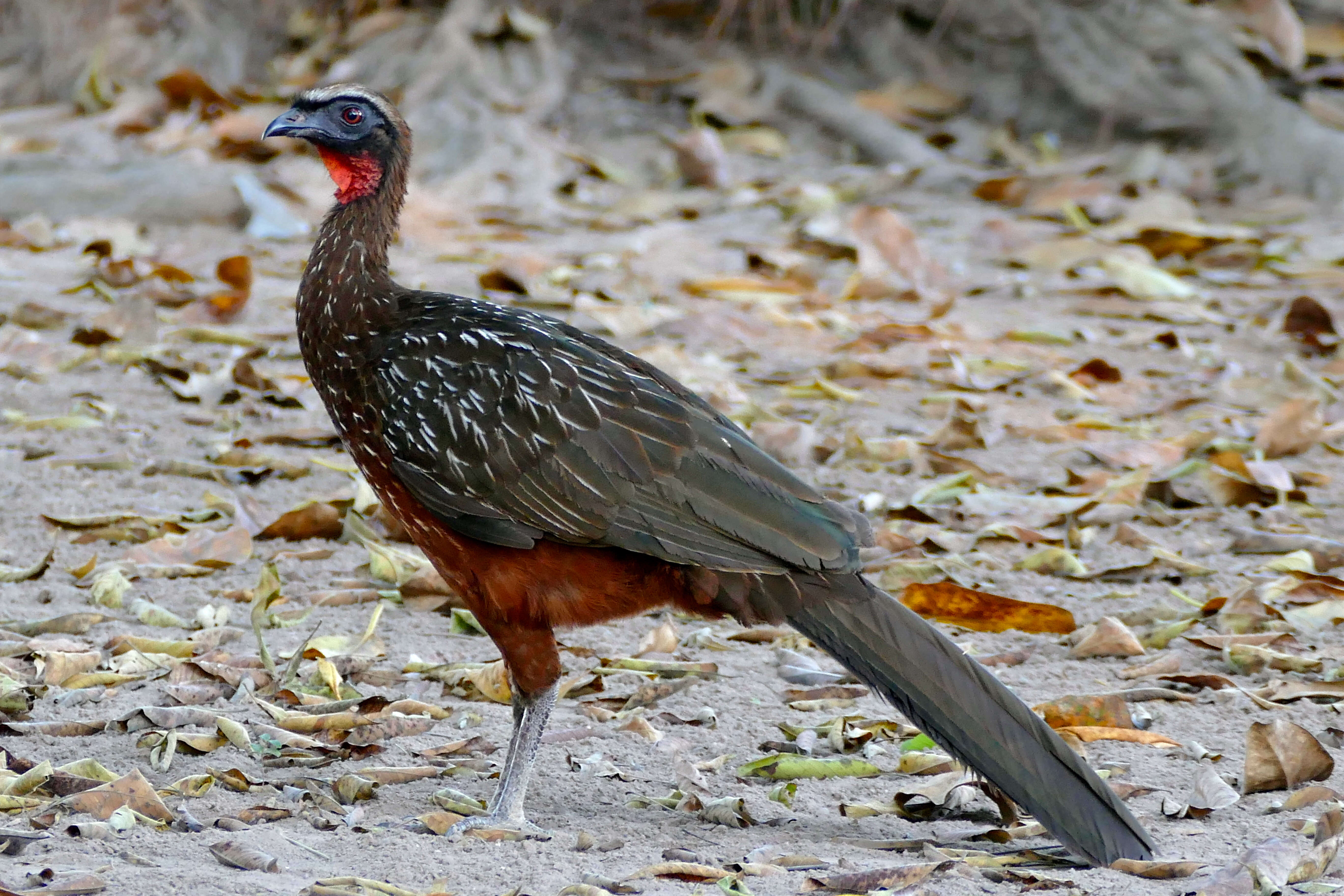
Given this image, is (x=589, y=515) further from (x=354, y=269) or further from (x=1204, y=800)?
(x=1204, y=800)

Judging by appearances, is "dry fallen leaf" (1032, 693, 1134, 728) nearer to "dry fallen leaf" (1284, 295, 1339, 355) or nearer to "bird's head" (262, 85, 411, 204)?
"bird's head" (262, 85, 411, 204)


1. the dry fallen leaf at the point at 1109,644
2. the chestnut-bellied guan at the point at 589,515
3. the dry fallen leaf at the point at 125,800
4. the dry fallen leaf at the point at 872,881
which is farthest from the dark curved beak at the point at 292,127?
the dry fallen leaf at the point at 1109,644

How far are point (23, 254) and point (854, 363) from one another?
448 centimetres

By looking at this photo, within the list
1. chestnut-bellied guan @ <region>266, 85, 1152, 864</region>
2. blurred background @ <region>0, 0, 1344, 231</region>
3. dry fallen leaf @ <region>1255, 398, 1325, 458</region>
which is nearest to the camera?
chestnut-bellied guan @ <region>266, 85, 1152, 864</region>

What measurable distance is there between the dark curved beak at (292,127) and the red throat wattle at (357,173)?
0.10m

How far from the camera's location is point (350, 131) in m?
4.33

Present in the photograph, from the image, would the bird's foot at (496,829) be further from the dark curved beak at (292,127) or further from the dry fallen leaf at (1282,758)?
the dark curved beak at (292,127)

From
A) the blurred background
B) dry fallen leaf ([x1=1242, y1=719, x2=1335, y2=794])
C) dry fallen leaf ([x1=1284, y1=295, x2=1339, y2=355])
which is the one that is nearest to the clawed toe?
dry fallen leaf ([x1=1242, y1=719, x2=1335, y2=794])

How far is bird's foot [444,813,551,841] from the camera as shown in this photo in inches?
136

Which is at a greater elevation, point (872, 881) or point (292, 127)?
point (292, 127)

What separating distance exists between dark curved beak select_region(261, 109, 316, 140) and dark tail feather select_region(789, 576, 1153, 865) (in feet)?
6.13

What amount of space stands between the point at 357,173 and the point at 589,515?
1.31m

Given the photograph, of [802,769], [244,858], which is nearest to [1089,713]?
[802,769]

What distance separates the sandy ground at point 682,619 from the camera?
132 inches
